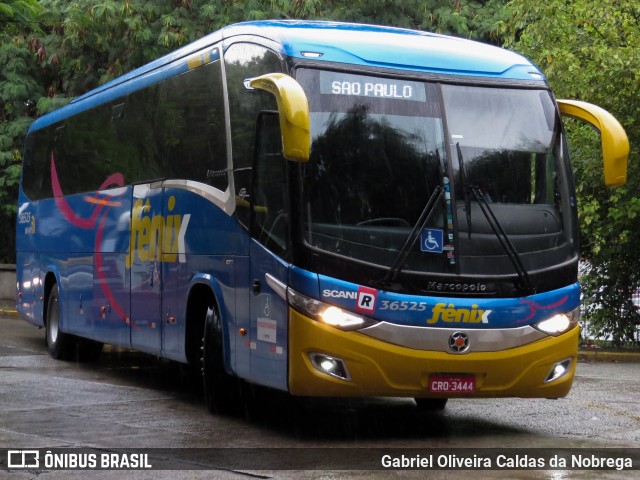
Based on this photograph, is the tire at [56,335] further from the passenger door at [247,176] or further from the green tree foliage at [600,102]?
the green tree foliage at [600,102]

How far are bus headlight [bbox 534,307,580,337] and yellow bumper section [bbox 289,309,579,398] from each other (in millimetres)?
130

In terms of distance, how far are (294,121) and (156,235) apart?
15.5 feet

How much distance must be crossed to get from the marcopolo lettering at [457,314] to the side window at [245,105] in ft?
6.46

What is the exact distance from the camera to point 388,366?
981 centimetres

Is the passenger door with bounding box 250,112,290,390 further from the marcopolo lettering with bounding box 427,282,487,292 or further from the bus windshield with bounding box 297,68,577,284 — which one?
the marcopolo lettering with bounding box 427,282,487,292

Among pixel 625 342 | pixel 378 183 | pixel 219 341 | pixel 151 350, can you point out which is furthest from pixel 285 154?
pixel 625 342

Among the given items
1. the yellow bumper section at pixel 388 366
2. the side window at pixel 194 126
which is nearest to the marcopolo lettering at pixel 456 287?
the yellow bumper section at pixel 388 366

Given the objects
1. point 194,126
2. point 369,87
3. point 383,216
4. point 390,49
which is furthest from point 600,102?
point 383,216

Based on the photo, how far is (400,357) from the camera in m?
9.84

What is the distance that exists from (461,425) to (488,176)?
2.38 meters

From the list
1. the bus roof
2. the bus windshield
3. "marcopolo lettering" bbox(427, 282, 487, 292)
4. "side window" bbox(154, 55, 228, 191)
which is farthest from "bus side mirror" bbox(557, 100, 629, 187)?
"side window" bbox(154, 55, 228, 191)

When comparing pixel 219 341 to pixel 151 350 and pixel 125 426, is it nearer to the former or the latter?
pixel 125 426

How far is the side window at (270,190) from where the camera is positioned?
1019cm

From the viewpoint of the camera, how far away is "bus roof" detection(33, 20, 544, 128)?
10.4 meters
